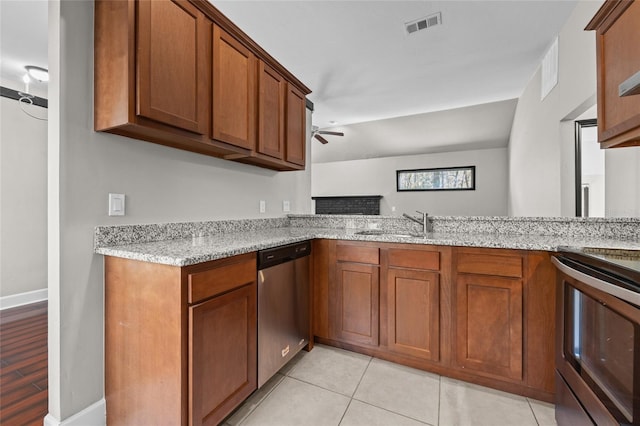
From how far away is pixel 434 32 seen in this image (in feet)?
9.04

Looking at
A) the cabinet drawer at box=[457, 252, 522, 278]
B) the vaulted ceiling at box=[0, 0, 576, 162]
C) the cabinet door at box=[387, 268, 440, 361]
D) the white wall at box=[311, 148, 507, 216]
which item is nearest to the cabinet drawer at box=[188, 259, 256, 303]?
the cabinet door at box=[387, 268, 440, 361]

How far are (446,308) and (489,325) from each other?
25cm

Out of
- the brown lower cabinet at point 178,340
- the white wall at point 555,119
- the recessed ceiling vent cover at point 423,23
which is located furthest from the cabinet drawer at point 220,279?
the white wall at point 555,119

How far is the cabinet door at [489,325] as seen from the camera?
1.61 meters

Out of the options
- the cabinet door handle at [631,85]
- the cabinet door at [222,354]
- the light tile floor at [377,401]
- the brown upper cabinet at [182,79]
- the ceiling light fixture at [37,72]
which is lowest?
the light tile floor at [377,401]

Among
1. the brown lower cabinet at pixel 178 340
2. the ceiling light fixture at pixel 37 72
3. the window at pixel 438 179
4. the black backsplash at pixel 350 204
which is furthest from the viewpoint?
the black backsplash at pixel 350 204

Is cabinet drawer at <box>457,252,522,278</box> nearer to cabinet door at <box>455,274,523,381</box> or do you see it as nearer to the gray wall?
cabinet door at <box>455,274,523,381</box>

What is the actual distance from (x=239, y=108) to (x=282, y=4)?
1.13 meters

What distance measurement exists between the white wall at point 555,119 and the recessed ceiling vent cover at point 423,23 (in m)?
1.16

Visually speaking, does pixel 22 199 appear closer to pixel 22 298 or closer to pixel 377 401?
pixel 22 298

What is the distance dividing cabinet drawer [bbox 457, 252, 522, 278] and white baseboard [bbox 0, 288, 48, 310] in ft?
14.7

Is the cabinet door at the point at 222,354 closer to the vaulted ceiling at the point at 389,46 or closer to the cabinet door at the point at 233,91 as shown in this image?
the cabinet door at the point at 233,91

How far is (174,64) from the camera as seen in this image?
56.4 inches

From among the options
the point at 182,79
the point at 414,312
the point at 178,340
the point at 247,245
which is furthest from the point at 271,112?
the point at 414,312
